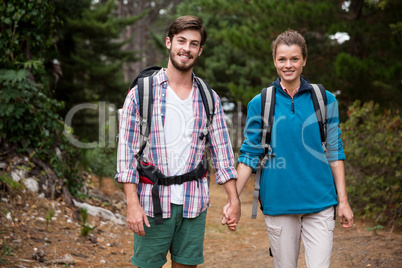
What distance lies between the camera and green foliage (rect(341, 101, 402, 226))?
641 cm

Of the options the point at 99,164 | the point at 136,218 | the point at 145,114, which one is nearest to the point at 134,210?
the point at 136,218

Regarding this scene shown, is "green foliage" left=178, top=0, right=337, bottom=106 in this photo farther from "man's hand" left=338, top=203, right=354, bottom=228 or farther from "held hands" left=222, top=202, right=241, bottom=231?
"held hands" left=222, top=202, right=241, bottom=231

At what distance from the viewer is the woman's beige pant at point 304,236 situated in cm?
286

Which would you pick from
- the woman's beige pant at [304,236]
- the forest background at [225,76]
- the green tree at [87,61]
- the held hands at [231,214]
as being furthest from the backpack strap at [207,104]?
the green tree at [87,61]

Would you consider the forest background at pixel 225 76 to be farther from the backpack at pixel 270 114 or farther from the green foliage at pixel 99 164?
the backpack at pixel 270 114

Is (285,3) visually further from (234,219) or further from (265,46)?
(234,219)

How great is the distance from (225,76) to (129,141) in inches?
510

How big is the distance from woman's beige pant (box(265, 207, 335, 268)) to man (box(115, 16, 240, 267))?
1.06 feet

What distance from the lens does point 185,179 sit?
285 cm

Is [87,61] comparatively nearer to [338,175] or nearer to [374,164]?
[374,164]

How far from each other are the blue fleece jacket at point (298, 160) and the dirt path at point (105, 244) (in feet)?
7.65

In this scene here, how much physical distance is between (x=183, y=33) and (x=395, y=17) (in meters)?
7.25

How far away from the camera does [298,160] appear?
2895mm

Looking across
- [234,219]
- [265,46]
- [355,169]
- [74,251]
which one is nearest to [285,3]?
[265,46]
